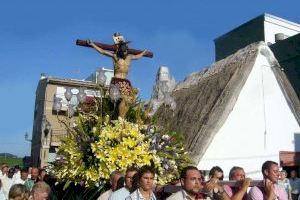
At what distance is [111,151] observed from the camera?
584 centimetres

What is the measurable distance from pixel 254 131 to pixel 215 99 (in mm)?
1465

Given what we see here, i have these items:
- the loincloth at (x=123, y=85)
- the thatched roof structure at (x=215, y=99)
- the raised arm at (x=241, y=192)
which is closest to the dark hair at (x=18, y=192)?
the raised arm at (x=241, y=192)

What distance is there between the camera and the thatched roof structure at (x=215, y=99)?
11758mm

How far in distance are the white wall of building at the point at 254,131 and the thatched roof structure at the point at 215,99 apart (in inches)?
7.4

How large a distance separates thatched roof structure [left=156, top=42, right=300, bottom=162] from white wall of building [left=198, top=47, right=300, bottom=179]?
189 millimetres

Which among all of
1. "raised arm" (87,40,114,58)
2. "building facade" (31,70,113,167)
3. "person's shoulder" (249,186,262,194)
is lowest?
"person's shoulder" (249,186,262,194)

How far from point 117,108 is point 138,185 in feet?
8.03

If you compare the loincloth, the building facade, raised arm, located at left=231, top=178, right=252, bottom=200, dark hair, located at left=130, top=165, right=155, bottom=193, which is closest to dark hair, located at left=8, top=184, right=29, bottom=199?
dark hair, located at left=130, top=165, right=155, bottom=193

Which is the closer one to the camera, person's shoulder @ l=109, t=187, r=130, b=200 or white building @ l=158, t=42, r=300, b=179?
person's shoulder @ l=109, t=187, r=130, b=200

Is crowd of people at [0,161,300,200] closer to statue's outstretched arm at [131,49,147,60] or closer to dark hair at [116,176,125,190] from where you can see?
dark hair at [116,176,125,190]

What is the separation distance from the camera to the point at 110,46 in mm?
7625

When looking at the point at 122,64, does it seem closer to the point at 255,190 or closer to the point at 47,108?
the point at 255,190

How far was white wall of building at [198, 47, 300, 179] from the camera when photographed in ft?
38.7

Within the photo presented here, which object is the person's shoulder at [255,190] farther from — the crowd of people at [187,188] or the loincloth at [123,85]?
the loincloth at [123,85]
